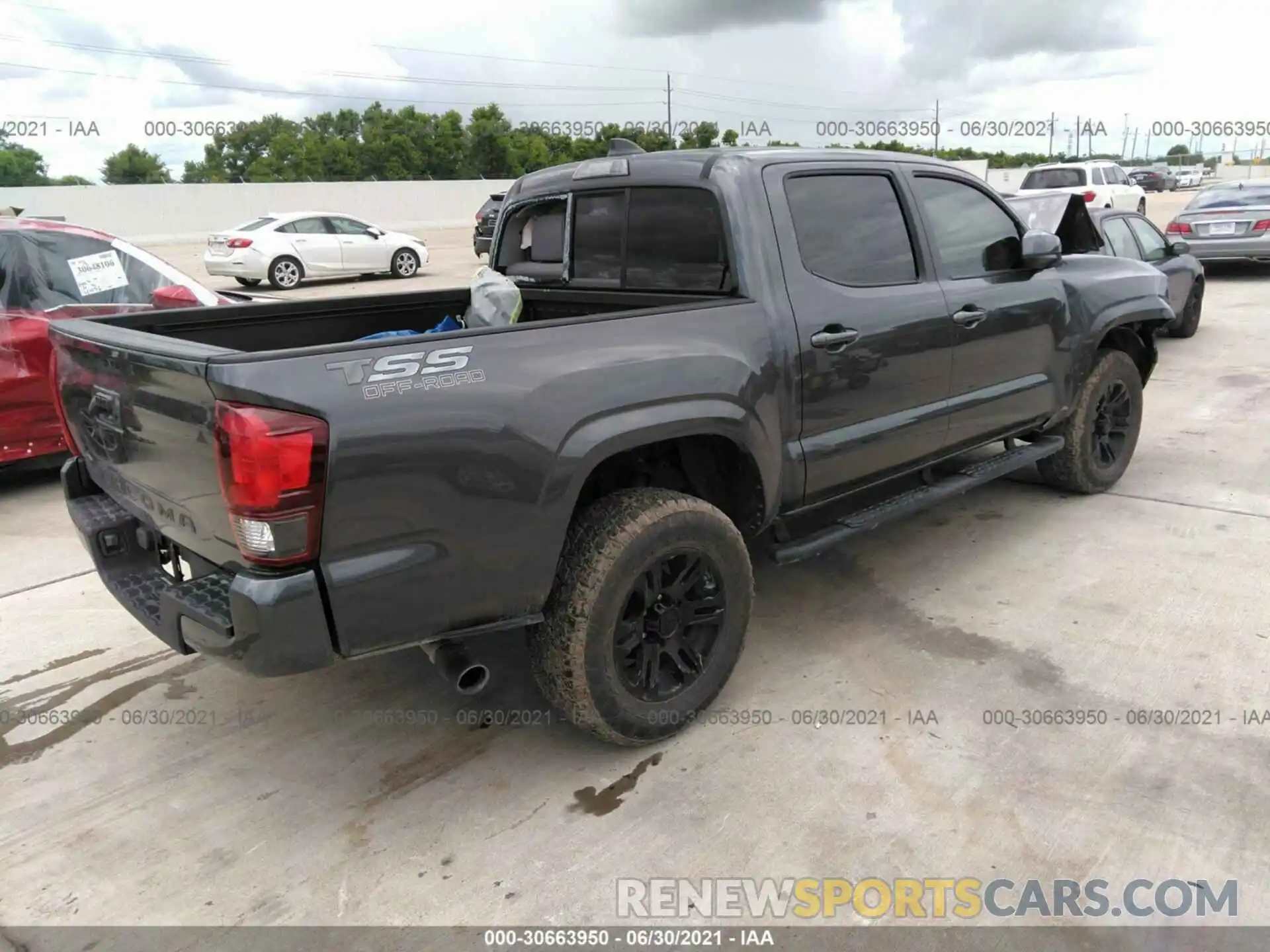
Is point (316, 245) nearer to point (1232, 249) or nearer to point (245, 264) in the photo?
point (245, 264)

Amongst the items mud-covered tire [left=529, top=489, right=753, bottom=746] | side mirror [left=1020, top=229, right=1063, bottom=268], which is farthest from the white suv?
mud-covered tire [left=529, top=489, right=753, bottom=746]

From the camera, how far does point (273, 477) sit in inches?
92.0

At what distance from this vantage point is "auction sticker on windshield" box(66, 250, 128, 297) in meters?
6.20

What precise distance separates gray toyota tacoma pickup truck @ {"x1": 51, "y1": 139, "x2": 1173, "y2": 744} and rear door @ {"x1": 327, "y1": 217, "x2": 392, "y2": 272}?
51.9ft

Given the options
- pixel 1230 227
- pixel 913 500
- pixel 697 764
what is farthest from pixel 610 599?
pixel 1230 227

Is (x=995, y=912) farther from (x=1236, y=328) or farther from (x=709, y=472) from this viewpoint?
(x=1236, y=328)

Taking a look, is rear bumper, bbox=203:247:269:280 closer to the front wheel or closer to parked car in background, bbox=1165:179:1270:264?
the front wheel

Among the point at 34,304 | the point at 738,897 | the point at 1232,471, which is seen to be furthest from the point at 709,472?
the point at 34,304

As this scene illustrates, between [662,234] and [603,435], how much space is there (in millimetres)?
1265

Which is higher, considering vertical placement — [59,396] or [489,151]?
[489,151]

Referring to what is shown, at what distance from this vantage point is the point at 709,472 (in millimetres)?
3545

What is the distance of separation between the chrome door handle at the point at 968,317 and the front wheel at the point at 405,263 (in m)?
17.7

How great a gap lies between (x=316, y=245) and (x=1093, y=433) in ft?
54.4

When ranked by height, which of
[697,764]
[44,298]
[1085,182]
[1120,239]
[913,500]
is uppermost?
[1085,182]
